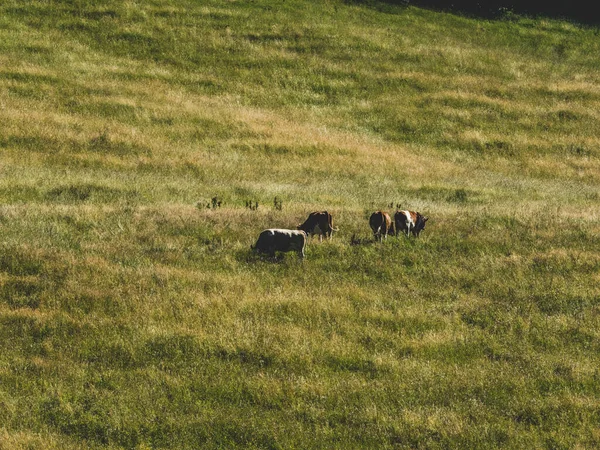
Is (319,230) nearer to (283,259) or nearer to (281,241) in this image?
(281,241)

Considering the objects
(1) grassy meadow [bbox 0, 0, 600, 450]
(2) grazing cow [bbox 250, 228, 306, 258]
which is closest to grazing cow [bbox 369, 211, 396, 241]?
(1) grassy meadow [bbox 0, 0, 600, 450]

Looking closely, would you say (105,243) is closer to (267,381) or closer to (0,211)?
(0,211)

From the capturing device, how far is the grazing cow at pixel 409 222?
56.1ft

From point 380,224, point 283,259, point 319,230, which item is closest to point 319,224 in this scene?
point 319,230

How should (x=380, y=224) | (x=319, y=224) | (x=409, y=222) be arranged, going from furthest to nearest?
(x=409, y=222), (x=380, y=224), (x=319, y=224)

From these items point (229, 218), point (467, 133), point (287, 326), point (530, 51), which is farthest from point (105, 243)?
point (530, 51)

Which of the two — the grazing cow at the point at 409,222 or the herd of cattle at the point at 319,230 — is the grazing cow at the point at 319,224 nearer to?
the herd of cattle at the point at 319,230

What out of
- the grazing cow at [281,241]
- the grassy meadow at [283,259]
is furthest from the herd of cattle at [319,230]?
the grassy meadow at [283,259]

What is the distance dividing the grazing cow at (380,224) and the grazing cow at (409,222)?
0.30m

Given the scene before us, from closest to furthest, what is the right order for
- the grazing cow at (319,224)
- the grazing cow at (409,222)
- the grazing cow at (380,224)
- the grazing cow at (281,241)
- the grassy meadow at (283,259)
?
the grassy meadow at (283,259) < the grazing cow at (281,241) < the grazing cow at (319,224) < the grazing cow at (380,224) < the grazing cow at (409,222)

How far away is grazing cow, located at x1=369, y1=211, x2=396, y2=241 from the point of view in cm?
1669

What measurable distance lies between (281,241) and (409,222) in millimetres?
3773

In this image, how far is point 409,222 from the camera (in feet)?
56.3

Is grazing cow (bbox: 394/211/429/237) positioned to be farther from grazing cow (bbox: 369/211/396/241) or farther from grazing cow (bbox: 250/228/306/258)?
grazing cow (bbox: 250/228/306/258)
